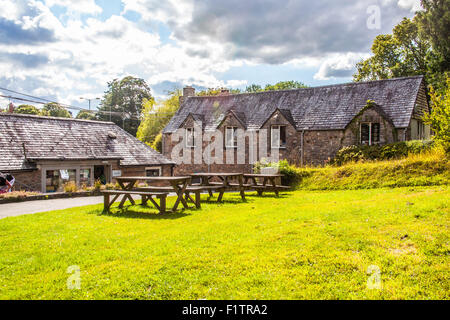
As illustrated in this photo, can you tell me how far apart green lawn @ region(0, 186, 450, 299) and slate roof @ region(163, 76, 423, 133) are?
1786cm

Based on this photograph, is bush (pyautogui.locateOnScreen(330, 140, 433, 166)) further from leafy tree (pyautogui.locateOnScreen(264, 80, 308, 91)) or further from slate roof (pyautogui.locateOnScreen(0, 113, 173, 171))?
leafy tree (pyautogui.locateOnScreen(264, 80, 308, 91))

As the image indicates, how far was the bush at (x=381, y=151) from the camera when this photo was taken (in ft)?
65.9

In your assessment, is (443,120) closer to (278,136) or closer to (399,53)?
(278,136)

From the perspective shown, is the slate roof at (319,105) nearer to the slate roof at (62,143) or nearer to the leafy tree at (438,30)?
the leafy tree at (438,30)

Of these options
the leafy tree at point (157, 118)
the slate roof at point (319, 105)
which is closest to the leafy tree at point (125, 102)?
the leafy tree at point (157, 118)

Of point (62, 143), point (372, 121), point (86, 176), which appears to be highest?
point (372, 121)

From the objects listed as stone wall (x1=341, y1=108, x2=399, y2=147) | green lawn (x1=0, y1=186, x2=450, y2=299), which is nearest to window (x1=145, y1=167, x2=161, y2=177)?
stone wall (x1=341, y1=108, x2=399, y2=147)

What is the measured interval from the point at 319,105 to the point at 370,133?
507 cm

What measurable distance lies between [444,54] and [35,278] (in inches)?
1370

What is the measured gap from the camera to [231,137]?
31266 millimetres

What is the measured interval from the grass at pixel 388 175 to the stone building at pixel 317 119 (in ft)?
26.2

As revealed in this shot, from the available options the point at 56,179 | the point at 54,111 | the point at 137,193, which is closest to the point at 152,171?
the point at 56,179
